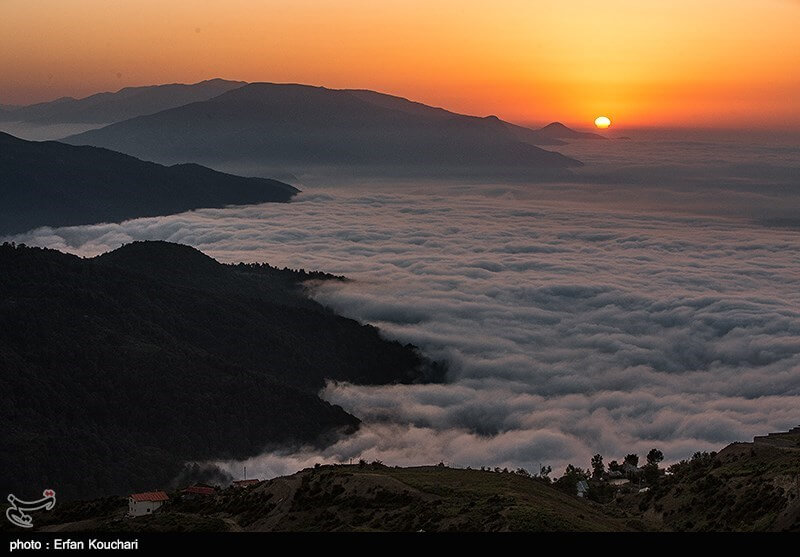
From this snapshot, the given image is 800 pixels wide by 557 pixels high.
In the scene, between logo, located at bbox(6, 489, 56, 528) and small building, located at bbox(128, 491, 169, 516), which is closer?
logo, located at bbox(6, 489, 56, 528)

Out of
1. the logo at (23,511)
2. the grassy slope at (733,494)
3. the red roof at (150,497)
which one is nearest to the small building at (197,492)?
the red roof at (150,497)

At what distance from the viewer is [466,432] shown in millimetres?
178125

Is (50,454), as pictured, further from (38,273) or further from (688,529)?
(688,529)

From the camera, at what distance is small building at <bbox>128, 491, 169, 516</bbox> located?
87.1 metres

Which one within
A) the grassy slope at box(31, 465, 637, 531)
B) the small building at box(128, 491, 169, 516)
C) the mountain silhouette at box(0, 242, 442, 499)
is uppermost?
the grassy slope at box(31, 465, 637, 531)

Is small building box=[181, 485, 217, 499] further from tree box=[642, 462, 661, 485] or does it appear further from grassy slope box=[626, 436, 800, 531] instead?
tree box=[642, 462, 661, 485]

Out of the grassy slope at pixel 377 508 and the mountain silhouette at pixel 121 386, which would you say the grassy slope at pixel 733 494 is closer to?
the grassy slope at pixel 377 508

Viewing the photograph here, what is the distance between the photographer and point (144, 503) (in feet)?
288

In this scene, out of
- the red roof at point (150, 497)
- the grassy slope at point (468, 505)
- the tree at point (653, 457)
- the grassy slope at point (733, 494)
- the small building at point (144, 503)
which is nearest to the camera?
the grassy slope at point (468, 505)

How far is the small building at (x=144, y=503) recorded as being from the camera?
87.1m

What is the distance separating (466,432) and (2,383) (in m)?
67.4

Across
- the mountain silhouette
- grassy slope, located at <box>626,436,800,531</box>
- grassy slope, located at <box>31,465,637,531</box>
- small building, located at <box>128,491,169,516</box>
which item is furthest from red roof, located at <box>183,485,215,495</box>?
the mountain silhouette

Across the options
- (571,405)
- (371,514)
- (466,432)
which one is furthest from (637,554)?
(571,405)

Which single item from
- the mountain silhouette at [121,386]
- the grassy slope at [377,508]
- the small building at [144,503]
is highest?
the grassy slope at [377,508]
